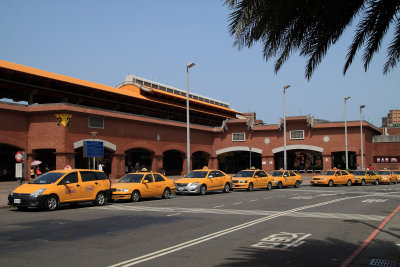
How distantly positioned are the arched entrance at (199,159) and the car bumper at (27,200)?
3972 centimetres

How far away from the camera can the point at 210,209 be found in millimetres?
16578

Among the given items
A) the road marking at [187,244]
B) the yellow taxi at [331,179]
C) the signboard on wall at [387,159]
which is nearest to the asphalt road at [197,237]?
the road marking at [187,244]

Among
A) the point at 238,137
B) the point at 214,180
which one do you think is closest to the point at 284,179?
the point at 214,180

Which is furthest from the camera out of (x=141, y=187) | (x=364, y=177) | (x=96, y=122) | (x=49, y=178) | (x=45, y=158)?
(x=364, y=177)

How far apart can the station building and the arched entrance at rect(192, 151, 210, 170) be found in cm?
14

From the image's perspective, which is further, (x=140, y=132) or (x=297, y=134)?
(x=297, y=134)

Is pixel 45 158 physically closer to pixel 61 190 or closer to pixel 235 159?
pixel 61 190

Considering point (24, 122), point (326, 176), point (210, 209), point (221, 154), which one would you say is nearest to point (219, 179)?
point (210, 209)

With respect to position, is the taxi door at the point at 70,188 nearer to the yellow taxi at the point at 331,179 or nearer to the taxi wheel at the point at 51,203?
the taxi wheel at the point at 51,203

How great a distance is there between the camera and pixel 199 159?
187 feet

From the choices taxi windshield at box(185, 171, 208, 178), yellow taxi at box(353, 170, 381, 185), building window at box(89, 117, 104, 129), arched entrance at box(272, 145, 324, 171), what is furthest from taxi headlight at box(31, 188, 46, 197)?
arched entrance at box(272, 145, 324, 171)

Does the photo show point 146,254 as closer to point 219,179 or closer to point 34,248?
point 34,248

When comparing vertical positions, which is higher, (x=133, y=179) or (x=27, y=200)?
(x=133, y=179)

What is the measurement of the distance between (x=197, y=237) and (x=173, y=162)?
42.5 m
